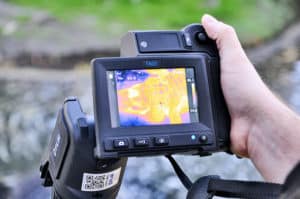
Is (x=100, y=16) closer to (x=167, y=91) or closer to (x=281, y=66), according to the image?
(x=281, y=66)

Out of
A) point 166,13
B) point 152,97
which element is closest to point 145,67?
point 152,97

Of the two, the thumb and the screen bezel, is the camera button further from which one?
the thumb

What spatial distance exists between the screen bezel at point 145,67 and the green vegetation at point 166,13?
2228mm

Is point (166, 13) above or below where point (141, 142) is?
below

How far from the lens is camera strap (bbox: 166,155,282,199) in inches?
34.1

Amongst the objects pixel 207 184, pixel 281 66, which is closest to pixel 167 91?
pixel 207 184

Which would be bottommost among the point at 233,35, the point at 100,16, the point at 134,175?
the point at 134,175

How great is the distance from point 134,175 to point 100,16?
5.26ft

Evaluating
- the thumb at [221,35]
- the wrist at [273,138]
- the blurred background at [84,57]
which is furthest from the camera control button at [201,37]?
the blurred background at [84,57]

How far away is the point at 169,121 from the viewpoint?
90 cm

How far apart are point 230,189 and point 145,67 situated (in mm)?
186

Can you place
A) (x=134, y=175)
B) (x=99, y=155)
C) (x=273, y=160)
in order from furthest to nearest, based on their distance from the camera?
1. (x=134, y=175)
2. (x=273, y=160)
3. (x=99, y=155)

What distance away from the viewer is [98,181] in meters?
0.91

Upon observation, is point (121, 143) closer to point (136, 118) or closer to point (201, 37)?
point (136, 118)
